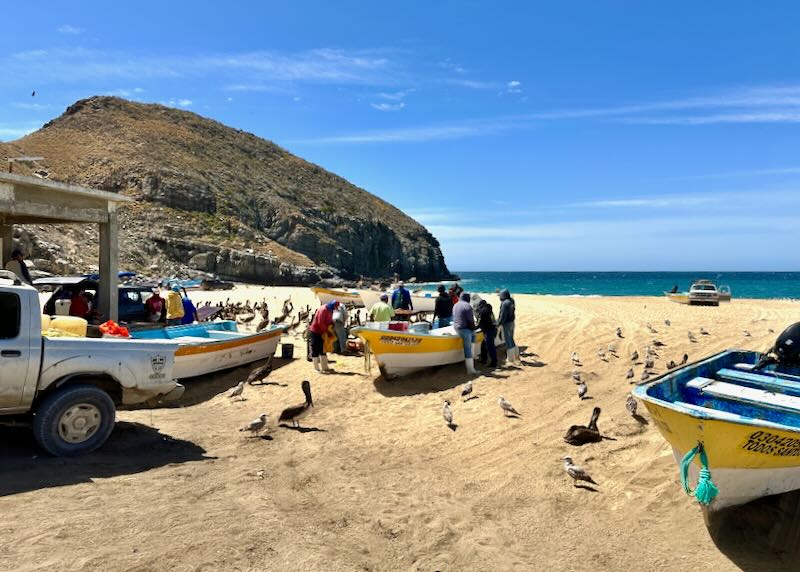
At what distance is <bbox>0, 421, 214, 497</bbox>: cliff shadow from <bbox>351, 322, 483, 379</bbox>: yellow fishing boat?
4426mm

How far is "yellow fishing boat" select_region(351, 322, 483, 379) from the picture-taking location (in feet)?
37.9

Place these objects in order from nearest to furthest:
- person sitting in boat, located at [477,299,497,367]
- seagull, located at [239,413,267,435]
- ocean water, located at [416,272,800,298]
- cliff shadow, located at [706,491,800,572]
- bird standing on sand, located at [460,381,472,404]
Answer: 1. cliff shadow, located at [706,491,800,572]
2. seagull, located at [239,413,267,435]
3. bird standing on sand, located at [460,381,472,404]
4. person sitting in boat, located at [477,299,497,367]
5. ocean water, located at [416,272,800,298]

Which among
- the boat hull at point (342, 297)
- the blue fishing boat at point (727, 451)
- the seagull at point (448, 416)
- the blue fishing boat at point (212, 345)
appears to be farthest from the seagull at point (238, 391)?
the boat hull at point (342, 297)

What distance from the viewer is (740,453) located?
16.9 feet

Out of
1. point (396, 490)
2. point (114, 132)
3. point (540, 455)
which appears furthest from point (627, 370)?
point (114, 132)

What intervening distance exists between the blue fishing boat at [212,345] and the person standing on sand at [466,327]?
513 centimetres

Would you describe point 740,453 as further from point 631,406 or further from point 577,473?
point 631,406

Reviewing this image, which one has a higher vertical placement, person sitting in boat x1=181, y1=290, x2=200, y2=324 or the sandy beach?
person sitting in boat x1=181, y1=290, x2=200, y2=324

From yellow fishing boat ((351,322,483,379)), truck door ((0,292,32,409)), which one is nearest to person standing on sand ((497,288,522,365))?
yellow fishing boat ((351,322,483,379))

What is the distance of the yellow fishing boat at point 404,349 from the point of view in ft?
37.9

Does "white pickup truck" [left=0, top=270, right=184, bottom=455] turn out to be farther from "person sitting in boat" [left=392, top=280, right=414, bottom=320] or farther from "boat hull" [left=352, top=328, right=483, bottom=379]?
"person sitting in boat" [left=392, top=280, right=414, bottom=320]

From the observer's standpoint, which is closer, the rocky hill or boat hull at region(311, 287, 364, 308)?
boat hull at region(311, 287, 364, 308)

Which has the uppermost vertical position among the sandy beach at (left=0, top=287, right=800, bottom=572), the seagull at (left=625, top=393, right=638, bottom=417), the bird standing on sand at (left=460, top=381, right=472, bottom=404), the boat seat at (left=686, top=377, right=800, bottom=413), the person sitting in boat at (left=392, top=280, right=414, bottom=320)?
the person sitting in boat at (left=392, top=280, right=414, bottom=320)

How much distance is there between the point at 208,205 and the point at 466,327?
5827 centimetres
